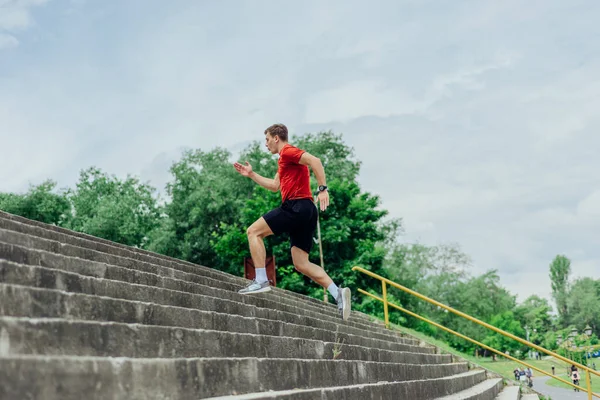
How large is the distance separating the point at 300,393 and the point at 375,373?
7.31ft

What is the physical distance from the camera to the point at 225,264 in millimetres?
35594

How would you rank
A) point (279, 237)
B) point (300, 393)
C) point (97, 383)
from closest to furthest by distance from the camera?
point (97, 383) → point (300, 393) → point (279, 237)

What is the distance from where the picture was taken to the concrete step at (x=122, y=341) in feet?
8.02

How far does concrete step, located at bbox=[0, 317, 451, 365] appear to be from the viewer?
2443 millimetres

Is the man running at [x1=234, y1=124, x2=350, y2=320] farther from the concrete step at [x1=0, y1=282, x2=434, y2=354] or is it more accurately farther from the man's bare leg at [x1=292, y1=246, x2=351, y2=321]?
the concrete step at [x1=0, y1=282, x2=434, y2=354]

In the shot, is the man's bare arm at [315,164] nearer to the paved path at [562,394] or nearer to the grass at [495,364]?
the grass at [495,364]

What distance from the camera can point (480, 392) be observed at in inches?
323

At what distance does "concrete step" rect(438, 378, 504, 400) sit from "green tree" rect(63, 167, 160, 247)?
96.0ft

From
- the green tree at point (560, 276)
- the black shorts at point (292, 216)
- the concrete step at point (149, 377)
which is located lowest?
the concrete step at point (149, 377)

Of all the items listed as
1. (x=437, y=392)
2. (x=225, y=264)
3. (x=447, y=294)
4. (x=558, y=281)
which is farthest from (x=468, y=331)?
(x=558, y=281)

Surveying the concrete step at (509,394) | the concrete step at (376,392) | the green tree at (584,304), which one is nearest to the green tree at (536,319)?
the green tree at (584,304)

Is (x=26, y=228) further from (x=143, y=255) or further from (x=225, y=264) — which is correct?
(x=225, y=264)

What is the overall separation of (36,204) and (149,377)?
39.3m

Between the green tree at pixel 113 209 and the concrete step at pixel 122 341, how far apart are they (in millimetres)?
33916
